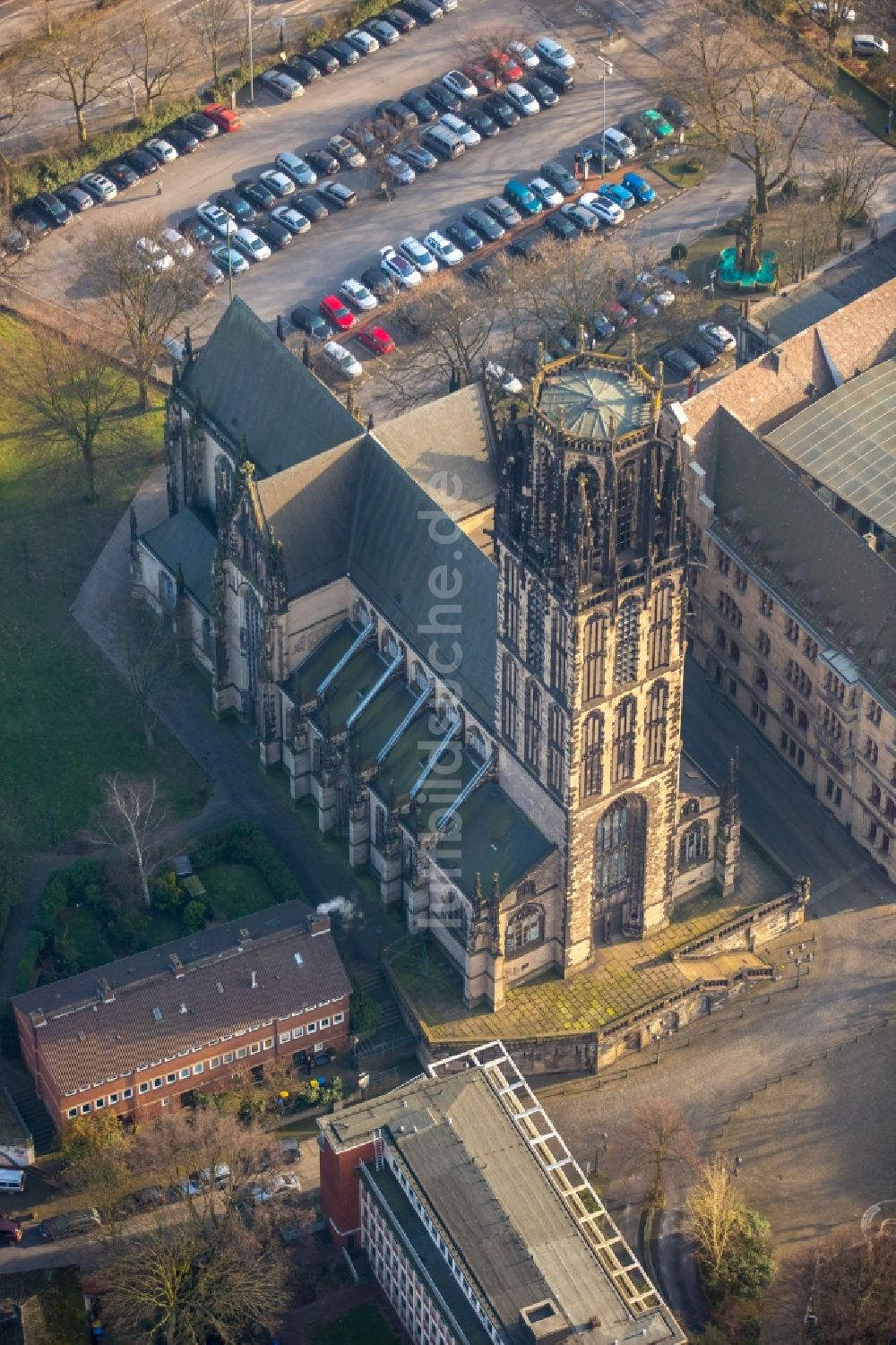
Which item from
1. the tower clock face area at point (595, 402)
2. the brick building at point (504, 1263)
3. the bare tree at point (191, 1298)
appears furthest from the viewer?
the bare tree at point (191, 1298)

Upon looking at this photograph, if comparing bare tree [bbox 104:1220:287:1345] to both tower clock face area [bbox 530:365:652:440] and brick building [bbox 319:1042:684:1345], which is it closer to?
brick building [bbox 319:1042:684:1345]

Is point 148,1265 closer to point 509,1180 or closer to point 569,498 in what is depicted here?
point 509,1180

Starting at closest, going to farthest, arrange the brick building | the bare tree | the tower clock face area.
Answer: the tower clock face area
the brick building
the bare tree

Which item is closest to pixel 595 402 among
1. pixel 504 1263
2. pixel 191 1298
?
pixel 504 1263

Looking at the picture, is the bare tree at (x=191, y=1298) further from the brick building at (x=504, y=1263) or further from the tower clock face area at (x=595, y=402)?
the tower clock face area at (x=595, y=402)

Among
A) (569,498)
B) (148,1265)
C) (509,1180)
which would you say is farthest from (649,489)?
(148,1265)

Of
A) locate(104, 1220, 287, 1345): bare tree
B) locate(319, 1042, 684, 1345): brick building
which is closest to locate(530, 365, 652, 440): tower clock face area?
locate(319, 1042, 684, 1345): brick building

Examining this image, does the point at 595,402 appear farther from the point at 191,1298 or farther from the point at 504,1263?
the point at 191,1298

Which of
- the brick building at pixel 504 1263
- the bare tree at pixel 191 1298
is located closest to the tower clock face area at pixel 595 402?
the brick building at pixel 504 1263

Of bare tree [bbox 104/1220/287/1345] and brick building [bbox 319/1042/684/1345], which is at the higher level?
brick building [bbox 319/1042/684/1345]
